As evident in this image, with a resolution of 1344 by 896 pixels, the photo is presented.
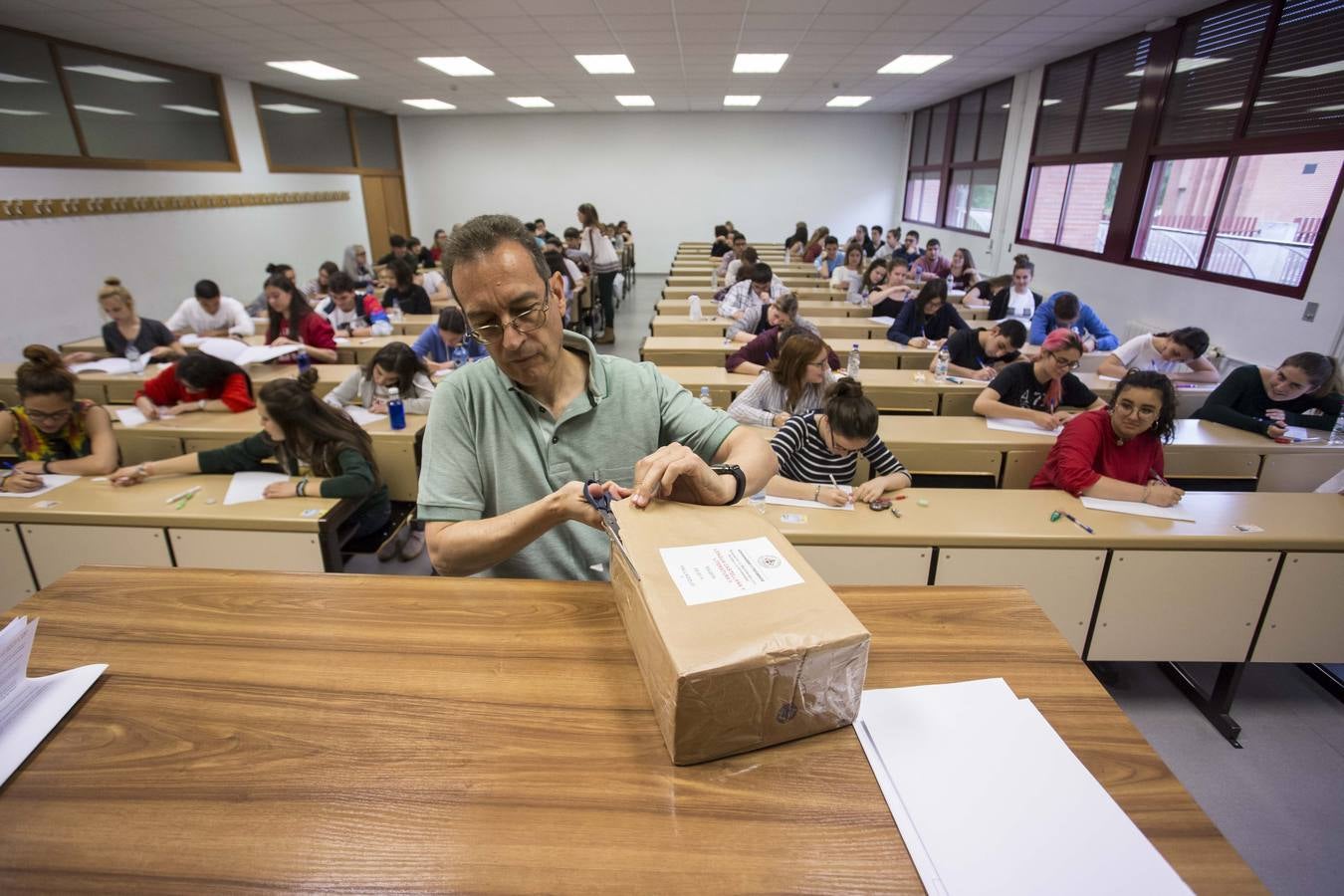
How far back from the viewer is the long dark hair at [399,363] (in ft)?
11.5

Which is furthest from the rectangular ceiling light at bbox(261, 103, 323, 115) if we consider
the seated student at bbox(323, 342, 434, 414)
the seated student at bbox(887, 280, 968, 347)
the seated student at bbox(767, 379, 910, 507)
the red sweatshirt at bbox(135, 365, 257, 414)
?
the seated student at bbox(767, 379, 910, 507)

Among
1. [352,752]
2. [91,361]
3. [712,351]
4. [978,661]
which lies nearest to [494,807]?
[352,752]

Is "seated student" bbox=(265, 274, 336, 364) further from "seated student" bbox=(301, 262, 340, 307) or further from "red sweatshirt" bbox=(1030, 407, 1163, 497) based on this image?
"red sweatshirt" bbox=(1030, 407, 1163, 497)

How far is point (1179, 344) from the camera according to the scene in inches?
159

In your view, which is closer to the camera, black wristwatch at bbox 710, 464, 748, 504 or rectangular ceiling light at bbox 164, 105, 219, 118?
black wristwatch at bbox 710, 464, 748, 504

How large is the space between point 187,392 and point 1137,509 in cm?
465

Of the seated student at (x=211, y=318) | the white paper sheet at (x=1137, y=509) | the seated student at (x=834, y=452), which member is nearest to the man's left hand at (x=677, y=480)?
the seated student at (x=834, y=452)

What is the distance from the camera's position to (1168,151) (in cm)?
588

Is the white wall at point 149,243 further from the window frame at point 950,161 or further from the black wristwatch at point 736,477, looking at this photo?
the window frame at point 950,161

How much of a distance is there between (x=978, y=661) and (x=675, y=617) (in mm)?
460

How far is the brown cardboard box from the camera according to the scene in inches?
24.0

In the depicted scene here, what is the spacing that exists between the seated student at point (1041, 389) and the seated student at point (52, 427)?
426 centimetres

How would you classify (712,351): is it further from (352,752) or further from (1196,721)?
(352,752)

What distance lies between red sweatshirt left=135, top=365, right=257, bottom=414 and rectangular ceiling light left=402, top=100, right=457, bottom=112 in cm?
927
